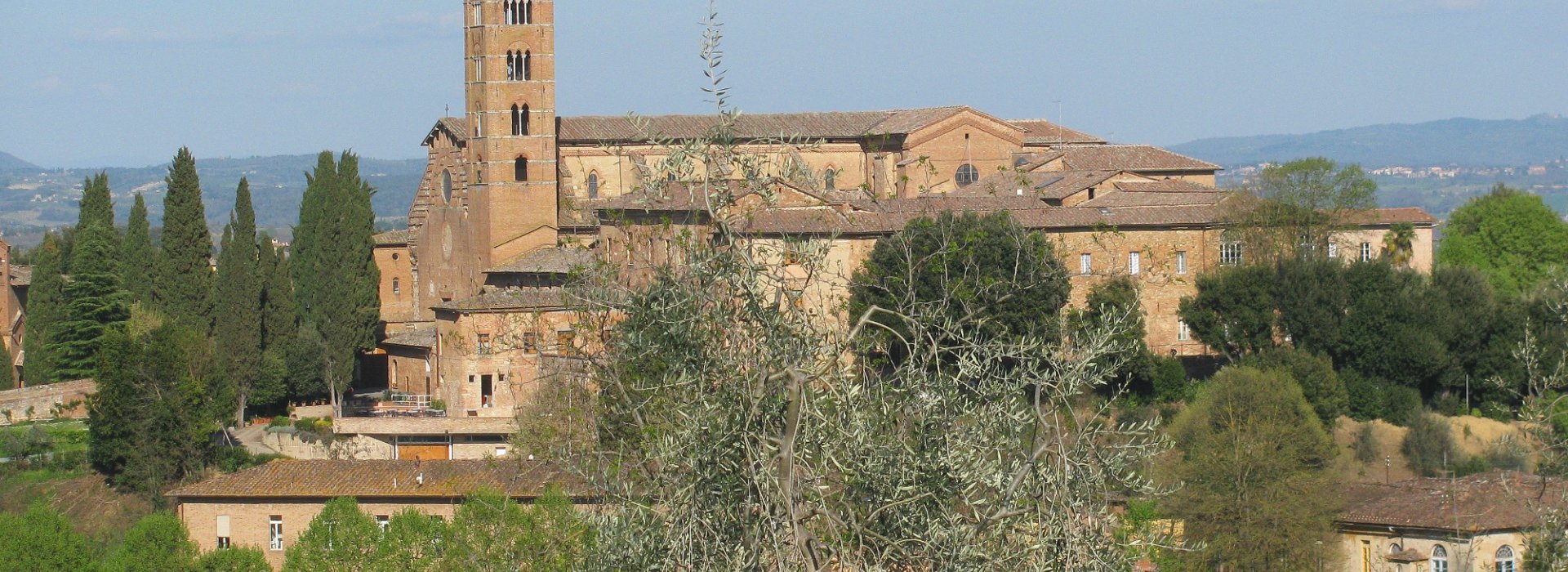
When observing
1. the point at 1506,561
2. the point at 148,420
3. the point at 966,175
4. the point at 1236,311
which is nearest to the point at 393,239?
the point at 966,175

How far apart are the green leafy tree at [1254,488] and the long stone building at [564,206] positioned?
23.1ft

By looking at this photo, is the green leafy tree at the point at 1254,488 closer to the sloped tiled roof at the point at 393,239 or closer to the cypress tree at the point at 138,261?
the cypress tree at the point at 138,261

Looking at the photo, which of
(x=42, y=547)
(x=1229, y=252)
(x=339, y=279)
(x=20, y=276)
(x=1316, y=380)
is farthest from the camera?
(x=20, y=276)

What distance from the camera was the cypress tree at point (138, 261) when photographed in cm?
5047

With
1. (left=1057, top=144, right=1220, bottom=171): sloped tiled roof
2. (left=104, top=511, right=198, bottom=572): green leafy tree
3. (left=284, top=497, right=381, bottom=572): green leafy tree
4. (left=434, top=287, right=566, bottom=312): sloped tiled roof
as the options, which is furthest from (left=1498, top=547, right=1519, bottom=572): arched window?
(left=1057, top=144, right=1220, bottom=171): sloped tiled roof

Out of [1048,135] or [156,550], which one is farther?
[1048,135]

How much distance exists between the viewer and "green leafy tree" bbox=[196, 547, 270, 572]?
31.6m

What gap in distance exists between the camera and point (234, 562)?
31859 mm

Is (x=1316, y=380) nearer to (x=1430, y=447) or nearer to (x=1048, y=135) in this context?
(x=1430, y=447)

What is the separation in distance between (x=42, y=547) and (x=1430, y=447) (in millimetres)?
24179

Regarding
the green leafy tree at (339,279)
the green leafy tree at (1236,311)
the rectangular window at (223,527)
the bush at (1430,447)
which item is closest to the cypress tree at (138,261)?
the green leafy tree at (339,279)

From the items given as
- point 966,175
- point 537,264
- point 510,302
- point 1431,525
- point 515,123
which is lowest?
point 1431,525

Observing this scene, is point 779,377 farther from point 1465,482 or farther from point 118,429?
point 118,429

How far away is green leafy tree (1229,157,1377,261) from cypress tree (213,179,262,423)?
22.0m
